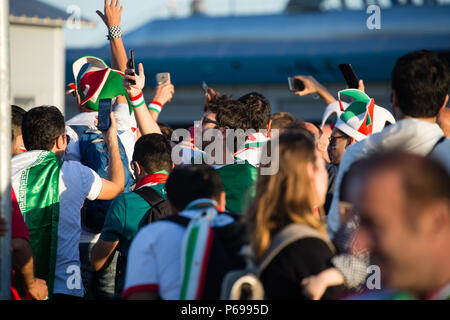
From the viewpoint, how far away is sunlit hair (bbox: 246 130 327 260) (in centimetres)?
244

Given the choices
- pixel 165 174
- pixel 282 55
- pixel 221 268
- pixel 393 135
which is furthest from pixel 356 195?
pixel 282 55

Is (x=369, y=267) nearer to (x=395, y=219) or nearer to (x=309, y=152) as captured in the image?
(x=309, y=152)

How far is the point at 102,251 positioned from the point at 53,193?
0.45 m

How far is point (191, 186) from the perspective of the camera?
2.80 metres

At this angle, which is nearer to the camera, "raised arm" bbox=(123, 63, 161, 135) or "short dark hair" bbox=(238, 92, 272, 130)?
"raised arm" bbox=(123, 63, 161, 135)

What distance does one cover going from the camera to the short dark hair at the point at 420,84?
2.84 meters

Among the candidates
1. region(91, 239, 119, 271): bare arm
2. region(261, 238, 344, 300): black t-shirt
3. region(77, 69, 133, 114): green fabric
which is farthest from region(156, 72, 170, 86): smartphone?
region(261, 238, 344, 300): black t-shirt

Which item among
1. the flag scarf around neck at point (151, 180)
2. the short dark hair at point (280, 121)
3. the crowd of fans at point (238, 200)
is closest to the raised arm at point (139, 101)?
the crowd of fans at point (238, 200)

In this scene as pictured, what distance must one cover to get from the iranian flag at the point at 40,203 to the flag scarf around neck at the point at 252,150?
1.08 metres

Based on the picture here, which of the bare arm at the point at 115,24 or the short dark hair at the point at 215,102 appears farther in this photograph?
the bare arm at the point at 115,24

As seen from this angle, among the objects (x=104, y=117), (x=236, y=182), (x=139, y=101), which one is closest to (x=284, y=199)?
(x=236, y=182)

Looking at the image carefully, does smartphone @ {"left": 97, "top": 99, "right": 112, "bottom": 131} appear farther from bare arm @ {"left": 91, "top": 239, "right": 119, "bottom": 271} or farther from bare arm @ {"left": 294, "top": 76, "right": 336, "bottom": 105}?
bare arm @ {"left": 294, "top": 76, "right": 336, "bottom": 105}

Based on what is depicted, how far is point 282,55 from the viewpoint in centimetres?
1930

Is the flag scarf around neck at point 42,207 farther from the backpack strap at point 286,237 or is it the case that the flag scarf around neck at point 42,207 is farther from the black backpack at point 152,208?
the backpack strap at point 286,237
